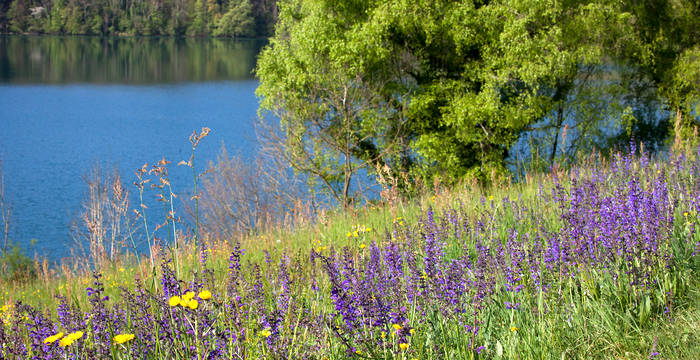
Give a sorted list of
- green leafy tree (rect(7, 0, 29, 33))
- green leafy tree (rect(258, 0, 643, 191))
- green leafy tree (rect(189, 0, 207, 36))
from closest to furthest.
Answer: green leafy tree (rect(258, 0, 643, 191)) → green leafy tree (rect(189, 0, 207, 36)) → green leafy tree (rect(7, 0, 29, 33))

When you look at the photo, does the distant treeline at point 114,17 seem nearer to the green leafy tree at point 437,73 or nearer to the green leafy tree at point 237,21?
the green leafy tree at point 237,21

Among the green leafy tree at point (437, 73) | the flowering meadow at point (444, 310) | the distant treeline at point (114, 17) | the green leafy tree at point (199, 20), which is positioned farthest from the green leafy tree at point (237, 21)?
the flowering meadow at point (444, 310)

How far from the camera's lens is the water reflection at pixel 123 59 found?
7044cm

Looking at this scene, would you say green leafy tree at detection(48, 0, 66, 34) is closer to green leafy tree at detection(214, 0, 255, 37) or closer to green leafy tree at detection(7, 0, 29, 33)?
green leafy tree at detection(7, 0, 29, 33)

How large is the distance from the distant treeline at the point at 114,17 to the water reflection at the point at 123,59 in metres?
2.17

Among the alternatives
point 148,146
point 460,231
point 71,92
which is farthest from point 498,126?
point 71,92

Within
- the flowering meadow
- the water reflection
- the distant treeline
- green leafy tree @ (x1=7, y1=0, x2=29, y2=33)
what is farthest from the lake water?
the flowering meadow

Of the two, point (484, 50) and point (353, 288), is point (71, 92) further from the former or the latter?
point (353, 288)

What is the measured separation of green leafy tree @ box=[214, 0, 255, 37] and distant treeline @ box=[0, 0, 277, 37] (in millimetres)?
2834

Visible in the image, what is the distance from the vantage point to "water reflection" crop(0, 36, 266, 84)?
2773 inches

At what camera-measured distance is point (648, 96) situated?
23.7m

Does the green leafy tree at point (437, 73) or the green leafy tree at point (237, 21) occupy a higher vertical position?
the green leafy tree at point (237, 21)

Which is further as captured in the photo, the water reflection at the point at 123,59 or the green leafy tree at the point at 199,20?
the green leafy tree at the point at 199,20

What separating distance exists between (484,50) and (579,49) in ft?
10.4
